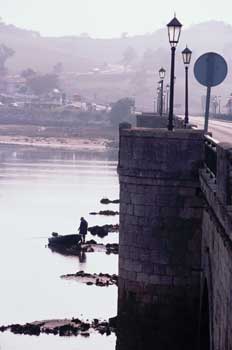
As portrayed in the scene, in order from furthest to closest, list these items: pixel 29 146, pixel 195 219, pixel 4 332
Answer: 1. pixel 29 146
2. pixel 4 332
3. pixel 195 219

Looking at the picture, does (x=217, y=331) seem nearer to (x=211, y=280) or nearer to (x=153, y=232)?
(x=211, y=280)

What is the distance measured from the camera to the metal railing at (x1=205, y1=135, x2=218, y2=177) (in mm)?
18609

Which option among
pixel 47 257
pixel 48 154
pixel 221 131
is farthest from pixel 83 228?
pixel 48 154

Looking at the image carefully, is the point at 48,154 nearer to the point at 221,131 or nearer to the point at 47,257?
the point at 47,257

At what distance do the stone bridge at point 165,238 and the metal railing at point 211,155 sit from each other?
52 millimetres

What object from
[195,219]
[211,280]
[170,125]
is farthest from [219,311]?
[170,125]

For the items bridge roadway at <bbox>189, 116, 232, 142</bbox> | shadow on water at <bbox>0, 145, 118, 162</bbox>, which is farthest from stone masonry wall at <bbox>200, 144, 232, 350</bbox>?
shadow on water at <bbox>0, 145, 118, 162</bbox>

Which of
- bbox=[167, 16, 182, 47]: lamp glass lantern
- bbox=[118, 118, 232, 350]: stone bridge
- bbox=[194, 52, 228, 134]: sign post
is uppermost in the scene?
bbox=[167, 16, 182, 47]: lamp glass lantern

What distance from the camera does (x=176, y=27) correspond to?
22.2 meters

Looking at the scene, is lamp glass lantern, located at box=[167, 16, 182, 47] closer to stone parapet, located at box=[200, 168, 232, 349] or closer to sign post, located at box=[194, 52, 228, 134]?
sign post, located at box=[194, 52, 228, 134]

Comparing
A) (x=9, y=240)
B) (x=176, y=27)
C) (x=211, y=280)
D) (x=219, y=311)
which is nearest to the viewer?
(x=219, y=311)

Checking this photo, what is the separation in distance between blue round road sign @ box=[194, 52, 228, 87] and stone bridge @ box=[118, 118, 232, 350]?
3006mm

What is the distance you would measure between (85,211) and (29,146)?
87.5 metres

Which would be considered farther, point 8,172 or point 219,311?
point 8,172
